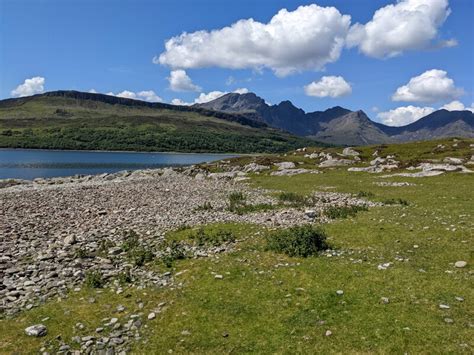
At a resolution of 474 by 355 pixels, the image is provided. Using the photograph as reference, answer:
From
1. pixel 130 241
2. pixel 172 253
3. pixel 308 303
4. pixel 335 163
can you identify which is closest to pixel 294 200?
pixel 130 241

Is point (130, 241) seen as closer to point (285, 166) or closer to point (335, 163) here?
point (285, 166)

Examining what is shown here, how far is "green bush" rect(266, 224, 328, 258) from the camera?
66.0 ft

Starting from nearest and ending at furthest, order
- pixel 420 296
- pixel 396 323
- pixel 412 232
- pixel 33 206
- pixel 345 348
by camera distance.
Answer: pixel 345 348 → pixel 396 323 → pixel 420 296 → pixel 412 232 → pixel 33 206

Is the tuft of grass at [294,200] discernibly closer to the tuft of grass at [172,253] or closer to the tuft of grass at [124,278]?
the tuft of grass at [172,253]

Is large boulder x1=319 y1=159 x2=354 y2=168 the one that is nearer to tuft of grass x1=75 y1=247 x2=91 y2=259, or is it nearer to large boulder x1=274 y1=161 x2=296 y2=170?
large boulder x1=274 y1=161 x2=296 y2=170

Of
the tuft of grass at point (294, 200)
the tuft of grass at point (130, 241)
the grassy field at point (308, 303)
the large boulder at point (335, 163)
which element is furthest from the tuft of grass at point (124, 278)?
the large boulder at point (335, 163)

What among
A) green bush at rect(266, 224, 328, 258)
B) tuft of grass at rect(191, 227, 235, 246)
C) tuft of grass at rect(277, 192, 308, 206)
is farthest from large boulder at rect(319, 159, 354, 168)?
green bush at rect(266, 224, 328, 258)

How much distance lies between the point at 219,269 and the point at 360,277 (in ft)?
21.0

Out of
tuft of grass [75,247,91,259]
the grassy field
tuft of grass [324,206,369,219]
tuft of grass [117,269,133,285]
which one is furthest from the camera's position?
tuft of grass [324,206,369,219]

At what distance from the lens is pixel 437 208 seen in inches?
1225

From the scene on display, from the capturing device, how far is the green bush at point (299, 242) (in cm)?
2012

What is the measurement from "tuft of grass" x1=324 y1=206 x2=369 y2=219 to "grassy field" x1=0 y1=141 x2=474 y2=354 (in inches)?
259

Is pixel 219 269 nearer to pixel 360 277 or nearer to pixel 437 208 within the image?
pixel 360 277

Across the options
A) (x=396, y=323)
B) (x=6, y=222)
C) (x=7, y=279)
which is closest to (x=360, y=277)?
(x=396, y=323)
